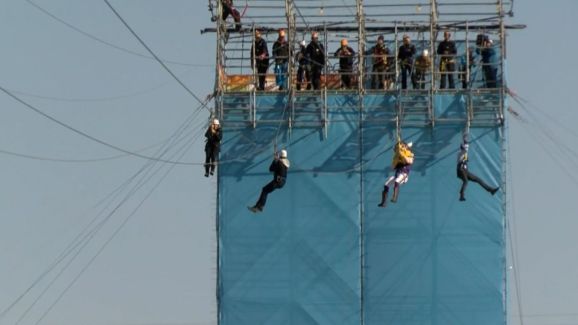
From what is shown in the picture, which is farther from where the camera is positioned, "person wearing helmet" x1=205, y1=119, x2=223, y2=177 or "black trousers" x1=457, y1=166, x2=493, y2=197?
"person wearing helmet" x1=205, y1=119, x2=223, y2=177

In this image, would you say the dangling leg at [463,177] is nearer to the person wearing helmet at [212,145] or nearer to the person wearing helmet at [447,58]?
the person wearing helmet at [447,58]

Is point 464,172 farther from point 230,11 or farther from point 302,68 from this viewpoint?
point 230,11

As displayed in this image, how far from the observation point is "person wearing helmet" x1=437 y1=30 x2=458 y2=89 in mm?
52031

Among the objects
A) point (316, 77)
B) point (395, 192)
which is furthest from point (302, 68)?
point (395, 192)

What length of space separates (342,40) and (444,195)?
11.3 ft

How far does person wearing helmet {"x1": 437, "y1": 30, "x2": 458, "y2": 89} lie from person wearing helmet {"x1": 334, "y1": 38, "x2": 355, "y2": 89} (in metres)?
1.64

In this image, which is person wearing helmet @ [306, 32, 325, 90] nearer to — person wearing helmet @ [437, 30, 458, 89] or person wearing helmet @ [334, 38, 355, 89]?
person wearing helmet @ [334, 38, 355, 89]

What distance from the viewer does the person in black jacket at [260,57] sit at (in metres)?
52.2

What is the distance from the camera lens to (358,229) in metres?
51.7

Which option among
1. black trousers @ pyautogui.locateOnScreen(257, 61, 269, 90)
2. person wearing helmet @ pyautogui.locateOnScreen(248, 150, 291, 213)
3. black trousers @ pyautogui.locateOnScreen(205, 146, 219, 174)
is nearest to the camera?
person wearing helmet @ pyautogui.locateOnScreen(248, 150, 291, 213)

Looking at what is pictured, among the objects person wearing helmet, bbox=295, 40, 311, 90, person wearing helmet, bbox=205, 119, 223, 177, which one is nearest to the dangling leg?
person wearing helmet, bbox=295, 40, 311, 90

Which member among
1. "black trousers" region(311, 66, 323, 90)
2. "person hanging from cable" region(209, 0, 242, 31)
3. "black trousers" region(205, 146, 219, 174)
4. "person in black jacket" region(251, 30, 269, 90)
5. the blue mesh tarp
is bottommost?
the blue mesh tarp

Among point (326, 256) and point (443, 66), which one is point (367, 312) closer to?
point (326, 256)

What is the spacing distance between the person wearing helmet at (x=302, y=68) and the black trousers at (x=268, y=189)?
2.06 metres
